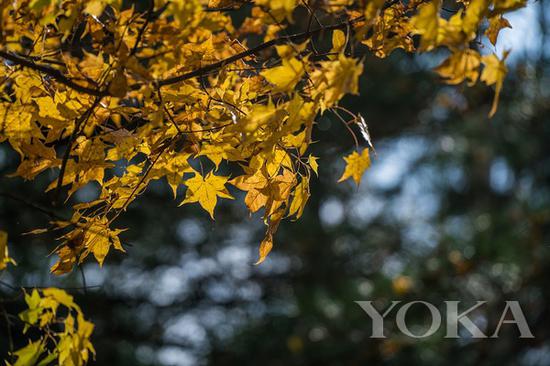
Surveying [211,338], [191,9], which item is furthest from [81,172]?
[211,338]

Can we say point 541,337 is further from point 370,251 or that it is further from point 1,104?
point 1,104

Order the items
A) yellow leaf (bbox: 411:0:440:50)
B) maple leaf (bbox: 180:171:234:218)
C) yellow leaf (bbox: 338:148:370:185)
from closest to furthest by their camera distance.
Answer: yellow leaf (bbox: 411:0:440:50) → yellow leaf (bbox: 338:148:370:185) → maple leaf (bbox: 180:171:234:218)

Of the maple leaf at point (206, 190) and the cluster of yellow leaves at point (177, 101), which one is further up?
the cluster of yellow leaves at point (177, 101)

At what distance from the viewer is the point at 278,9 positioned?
22.2 inches

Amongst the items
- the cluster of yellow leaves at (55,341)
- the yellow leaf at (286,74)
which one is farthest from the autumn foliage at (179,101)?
the cluster of yellow leaves at (55,341)

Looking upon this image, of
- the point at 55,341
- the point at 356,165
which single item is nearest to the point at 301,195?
the point at 356,165

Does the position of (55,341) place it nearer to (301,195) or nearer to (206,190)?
(206,190)

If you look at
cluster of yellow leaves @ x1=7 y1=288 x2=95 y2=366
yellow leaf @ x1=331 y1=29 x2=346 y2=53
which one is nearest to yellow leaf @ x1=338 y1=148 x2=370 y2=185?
yellow leaf @ x1=331 y1=29 x2=346 y2=53

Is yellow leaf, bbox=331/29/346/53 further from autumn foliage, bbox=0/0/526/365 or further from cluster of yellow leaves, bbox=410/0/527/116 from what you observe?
cluster of yellow leaves, bbox=410/0/527/116

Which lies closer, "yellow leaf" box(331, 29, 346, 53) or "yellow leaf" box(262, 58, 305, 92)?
"yellow leaf" box(262, 58, 305, 92)

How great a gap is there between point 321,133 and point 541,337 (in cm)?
123

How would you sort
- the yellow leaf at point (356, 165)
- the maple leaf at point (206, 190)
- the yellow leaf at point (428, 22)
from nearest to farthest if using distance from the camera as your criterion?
the yellow leaf at point (428, 22) → the yellow leaf at point (356, 165) → the maple leaf at point (206, 190)

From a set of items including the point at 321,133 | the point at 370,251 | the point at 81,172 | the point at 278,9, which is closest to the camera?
the point at 278,9

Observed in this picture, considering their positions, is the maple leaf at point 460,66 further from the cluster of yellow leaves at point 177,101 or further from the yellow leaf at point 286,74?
the yellow leaf at point 286,74
